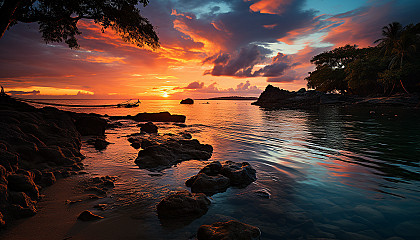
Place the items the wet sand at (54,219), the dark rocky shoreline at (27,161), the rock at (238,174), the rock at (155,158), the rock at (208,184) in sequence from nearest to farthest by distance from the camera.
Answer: the wet sand at (54,219)
the dark rocky shoreline at (27,161)
the rock at (208,184)
the rock at (238,174)
the rock at (155,158)

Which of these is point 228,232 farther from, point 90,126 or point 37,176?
point 90,126

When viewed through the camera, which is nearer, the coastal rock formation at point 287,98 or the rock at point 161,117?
the rock at point 161,117

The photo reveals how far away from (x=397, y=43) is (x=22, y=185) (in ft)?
208

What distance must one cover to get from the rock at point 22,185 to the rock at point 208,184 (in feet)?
11.8

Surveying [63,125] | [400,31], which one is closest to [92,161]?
[63,125]

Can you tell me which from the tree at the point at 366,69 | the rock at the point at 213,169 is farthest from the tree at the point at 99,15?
the tree at the point at 366,69

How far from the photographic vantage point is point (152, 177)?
6.23 metres

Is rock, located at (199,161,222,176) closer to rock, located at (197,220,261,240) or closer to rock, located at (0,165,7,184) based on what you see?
rock, located at (197,220,261,240)

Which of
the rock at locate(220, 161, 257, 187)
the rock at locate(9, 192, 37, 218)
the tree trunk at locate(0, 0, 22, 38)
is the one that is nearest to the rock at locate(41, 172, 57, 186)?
the rock at locate(9, 192, 37, 218)

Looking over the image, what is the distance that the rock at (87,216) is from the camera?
3.71m

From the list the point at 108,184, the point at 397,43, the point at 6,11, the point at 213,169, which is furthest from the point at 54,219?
the point at 397,43

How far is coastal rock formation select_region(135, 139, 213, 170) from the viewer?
7.44 metres

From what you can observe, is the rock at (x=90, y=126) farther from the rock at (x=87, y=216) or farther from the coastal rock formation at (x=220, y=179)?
the rock at (x=87, y=216)

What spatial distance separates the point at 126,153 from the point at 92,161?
5.49ft
